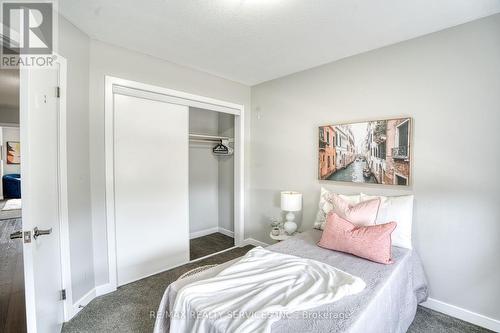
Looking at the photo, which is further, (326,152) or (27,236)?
(326,152)

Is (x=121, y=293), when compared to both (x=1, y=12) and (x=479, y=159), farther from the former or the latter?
(x=479, y=159)

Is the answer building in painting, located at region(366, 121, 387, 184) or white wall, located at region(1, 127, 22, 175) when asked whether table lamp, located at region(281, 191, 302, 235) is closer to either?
building in painting, located at region(366, 121, 387, 184)

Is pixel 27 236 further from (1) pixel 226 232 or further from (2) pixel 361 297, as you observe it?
(1) pixel 226 232

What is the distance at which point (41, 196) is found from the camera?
147 centimetres

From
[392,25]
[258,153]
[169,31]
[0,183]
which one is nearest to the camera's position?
[392,25]

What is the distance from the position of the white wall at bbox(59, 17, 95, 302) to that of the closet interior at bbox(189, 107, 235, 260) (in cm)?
183

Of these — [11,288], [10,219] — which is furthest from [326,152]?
[10,219]

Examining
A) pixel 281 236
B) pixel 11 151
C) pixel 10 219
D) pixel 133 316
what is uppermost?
pixel 11 151

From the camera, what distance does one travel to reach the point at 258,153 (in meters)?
3.57

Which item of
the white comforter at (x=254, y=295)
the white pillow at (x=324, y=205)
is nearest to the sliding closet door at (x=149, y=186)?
the white comforter at (x=254, y=295)

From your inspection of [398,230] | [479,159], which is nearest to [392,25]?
[479,159]

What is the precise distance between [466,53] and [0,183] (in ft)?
36.7

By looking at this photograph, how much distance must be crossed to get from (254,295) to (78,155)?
1976mm

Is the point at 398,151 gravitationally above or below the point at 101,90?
below
